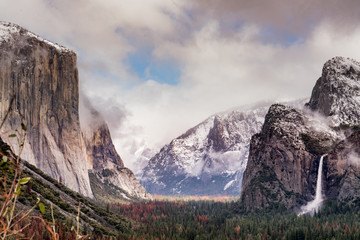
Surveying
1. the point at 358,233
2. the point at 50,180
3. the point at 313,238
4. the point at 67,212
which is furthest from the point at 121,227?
the point at 358,233

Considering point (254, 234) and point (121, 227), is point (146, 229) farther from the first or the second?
point (254, 234)

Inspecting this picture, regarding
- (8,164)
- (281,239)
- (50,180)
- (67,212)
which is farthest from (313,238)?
(8,164)

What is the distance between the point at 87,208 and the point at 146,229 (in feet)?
92.3

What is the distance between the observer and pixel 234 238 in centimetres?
17588

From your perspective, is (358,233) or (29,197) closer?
(29,197)

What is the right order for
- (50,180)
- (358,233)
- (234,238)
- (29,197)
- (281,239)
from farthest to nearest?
(50,180)
(234,238)
(281,239)
(358,233)
(29,197)

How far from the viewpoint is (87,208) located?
588 ft

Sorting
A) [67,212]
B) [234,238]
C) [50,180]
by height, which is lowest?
[234,238]

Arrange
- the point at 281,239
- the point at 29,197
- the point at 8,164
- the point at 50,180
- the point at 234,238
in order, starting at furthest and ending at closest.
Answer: the point at 50,180 → the point at 234,238 → the point at 281,239 → the point at 29,197 → the point at 8,164

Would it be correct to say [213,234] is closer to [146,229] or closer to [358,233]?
[146,229]

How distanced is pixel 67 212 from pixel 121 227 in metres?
30.3

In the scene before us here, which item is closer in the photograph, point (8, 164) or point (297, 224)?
point (8, 164)

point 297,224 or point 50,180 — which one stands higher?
point 50,180

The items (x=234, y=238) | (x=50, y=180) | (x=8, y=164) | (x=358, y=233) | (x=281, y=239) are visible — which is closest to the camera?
(x=8, y=164)
